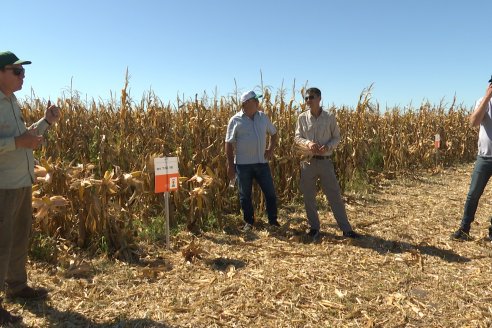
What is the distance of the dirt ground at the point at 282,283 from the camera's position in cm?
319

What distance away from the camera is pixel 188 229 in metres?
5.46

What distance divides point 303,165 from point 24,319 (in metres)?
3.21

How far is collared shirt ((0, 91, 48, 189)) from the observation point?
294 cm

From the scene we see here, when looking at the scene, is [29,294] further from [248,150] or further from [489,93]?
[489,93]

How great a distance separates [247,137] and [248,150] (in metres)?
0.16

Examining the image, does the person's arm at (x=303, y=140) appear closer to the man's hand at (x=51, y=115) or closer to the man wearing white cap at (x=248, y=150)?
the man wearing white cap at (x=248, y=150)

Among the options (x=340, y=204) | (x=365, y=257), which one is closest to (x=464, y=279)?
(x=365, y=257)

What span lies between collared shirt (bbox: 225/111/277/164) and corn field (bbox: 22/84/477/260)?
1.62ft

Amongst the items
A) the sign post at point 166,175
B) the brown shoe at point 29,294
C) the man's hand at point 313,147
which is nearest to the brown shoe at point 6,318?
the brown shoe at point 29,294

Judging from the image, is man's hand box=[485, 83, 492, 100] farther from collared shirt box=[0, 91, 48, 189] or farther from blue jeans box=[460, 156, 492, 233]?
collared shirt box=[0, 91, 48, 189]

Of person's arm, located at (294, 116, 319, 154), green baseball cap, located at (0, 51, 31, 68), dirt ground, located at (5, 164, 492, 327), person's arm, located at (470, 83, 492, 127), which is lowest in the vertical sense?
A: dirt ground, located at (5, 164, 492, 327)

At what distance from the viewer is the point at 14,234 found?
10.5ft

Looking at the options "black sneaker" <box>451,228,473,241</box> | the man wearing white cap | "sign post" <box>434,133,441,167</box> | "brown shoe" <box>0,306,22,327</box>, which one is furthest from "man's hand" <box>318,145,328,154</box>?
"sign post" <box>434,133,441,167</box>

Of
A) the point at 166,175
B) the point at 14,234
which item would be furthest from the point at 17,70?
the point at 166,175
